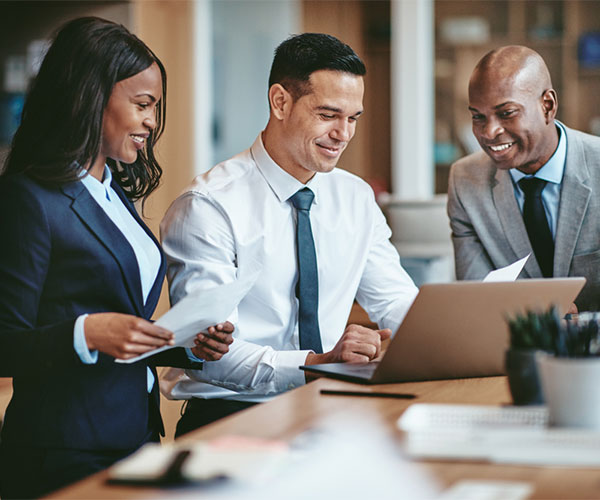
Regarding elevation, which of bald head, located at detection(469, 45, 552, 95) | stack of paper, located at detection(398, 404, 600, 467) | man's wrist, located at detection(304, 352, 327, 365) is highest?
bald head, located at detection(469, 45, 552, 95)

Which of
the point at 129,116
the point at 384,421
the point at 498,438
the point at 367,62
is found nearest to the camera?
the point at 498,438

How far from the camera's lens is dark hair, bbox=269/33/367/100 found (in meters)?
1.91

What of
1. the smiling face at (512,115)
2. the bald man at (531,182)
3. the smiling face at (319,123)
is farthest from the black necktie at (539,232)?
the smiling face at (319,123)

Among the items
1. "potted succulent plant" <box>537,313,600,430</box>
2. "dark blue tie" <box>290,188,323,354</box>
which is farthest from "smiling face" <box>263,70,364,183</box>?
"potted succulent plant" <box>537,313,600,430</box>

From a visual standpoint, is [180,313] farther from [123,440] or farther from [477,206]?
[477,206]

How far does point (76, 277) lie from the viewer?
55.6 inches

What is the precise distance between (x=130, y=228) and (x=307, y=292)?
435mm

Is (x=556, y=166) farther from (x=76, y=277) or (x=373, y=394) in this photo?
(x=76, y=277)

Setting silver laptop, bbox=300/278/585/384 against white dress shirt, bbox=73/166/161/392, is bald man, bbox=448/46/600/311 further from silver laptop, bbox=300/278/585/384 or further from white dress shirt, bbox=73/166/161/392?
white dress shirt, bbox=73/166/161/392

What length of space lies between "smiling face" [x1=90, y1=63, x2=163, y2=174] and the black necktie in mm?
1056

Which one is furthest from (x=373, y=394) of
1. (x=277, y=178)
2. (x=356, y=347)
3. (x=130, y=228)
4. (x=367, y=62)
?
(x=367, y=62)

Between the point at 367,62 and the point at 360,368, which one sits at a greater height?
the point at 367,62

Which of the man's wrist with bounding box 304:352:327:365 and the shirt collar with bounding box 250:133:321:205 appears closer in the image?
the man's wrist with bounding box 304:352:327:365

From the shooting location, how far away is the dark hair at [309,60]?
191 cm
